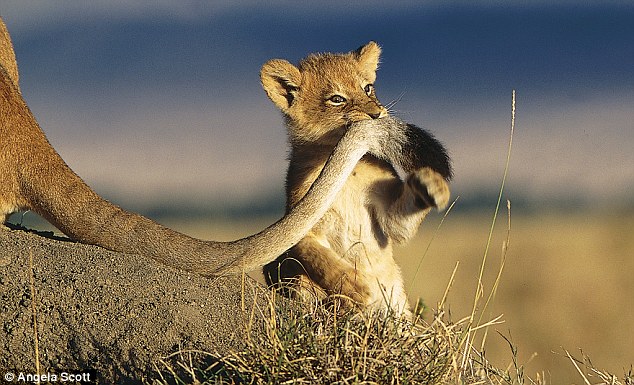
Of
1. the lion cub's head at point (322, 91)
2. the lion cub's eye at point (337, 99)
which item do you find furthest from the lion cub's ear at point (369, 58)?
the lion cub's eye at point (337, 99)

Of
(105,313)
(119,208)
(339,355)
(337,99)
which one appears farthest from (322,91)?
(339,355)

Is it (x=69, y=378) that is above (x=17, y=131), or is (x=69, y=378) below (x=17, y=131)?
below

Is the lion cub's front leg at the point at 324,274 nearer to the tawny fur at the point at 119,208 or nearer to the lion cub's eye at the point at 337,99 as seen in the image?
the tawny fur at the point at 119,208

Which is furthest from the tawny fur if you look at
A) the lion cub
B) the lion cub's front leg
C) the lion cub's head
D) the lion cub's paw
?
the lion cub's head

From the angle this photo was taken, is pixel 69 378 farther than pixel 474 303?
No

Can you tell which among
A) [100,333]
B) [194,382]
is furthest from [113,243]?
[194,382]

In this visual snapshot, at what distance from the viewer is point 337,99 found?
1005 cm

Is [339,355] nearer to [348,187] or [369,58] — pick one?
[348,187]

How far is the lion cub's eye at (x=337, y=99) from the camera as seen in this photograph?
Answer: 1002 centimetres

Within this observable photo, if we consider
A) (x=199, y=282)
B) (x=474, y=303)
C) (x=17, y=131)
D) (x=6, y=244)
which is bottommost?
(x=474, y=303)

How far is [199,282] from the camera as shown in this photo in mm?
7875

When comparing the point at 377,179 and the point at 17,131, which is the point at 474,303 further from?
the point at 17,131

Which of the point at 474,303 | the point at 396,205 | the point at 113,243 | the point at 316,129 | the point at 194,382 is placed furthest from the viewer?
the point at 316,129

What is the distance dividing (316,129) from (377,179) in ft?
2.69
